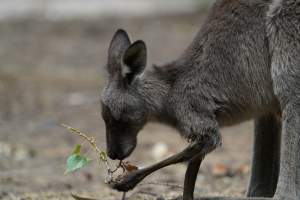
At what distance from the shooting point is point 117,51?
20.9 feet

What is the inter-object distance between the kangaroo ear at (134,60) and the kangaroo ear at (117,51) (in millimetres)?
81

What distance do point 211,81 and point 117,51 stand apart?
77 cm

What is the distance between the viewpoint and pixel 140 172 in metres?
5.95

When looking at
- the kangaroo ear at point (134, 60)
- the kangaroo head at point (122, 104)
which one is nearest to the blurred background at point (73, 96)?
the kangaroo head at point (122, 104)

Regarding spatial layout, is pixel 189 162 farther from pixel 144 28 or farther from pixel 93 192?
pixel 144 28

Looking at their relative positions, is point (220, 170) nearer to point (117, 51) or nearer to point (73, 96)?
point (117, 51)

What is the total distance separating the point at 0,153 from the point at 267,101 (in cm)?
375

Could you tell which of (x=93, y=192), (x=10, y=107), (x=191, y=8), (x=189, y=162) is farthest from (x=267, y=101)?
(x=191, y=8)

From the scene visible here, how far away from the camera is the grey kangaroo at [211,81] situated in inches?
238

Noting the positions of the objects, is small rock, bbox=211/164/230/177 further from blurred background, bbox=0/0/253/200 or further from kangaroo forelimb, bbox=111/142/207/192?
kangaroo forelimb, bbox=111/142/207/192

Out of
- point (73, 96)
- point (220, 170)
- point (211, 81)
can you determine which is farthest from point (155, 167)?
point (73, 96)

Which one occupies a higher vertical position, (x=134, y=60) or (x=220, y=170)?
(x=134, y=60)

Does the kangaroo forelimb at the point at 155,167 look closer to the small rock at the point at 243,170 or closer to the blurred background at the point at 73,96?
the blurred background at the point at 73,96

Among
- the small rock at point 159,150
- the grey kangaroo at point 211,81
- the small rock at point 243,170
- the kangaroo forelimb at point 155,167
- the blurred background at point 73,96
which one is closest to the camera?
the kangaroo forelimb at point 155,167
